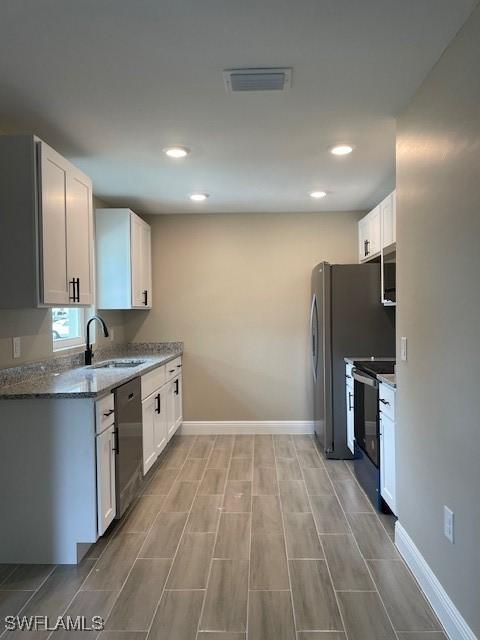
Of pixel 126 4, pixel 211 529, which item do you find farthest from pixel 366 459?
pixel 126 4

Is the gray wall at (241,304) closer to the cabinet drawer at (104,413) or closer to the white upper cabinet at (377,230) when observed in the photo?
the white upper cabinet at (377,230)

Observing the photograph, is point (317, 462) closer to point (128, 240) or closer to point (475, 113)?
point (128, 240)

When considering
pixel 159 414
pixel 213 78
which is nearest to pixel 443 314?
pixel 213 78

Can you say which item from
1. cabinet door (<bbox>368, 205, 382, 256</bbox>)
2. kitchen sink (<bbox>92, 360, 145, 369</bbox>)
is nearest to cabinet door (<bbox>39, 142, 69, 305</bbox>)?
kitchen sink (<bbox>92, 360, 145, 369</bbox>)

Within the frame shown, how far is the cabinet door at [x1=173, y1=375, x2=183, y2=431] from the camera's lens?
14.6 ft

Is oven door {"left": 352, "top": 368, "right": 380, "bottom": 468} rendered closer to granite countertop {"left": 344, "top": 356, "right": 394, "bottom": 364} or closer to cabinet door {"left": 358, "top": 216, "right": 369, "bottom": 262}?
granite countertop {"left": 344, "top": 356, "right": 394, "bottom": 364}

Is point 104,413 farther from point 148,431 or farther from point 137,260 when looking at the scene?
point 137,260

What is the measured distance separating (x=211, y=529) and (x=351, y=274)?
239 centimetres

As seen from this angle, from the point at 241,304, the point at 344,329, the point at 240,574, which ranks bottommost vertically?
the point at 240,574

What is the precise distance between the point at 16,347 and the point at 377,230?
296 centimetres

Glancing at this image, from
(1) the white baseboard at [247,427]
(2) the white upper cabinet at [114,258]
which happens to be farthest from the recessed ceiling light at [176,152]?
(1) the white baseboard at [247,427]

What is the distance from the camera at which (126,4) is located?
1.55 m

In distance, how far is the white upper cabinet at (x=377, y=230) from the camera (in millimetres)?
A: 3400

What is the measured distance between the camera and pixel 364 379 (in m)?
3.17
